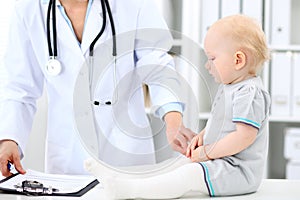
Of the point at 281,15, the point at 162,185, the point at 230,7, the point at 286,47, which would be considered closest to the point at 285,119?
the point at 286,47

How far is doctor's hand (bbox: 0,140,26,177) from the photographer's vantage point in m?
1.33

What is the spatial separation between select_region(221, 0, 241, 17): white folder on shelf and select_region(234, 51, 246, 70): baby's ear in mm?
1653

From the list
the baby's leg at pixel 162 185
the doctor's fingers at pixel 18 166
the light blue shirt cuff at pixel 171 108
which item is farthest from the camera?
the doctor's fingers at pixel 18 166

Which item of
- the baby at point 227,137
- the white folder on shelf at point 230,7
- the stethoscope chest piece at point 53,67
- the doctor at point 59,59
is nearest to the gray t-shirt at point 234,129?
the baby at point 227,137

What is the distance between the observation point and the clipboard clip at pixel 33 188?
111 cm

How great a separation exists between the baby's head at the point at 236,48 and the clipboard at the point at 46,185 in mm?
367

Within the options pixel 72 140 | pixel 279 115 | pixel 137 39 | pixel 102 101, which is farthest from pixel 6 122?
pixel 279 115

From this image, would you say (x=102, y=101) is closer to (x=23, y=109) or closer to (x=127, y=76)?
(x=127, y=76)

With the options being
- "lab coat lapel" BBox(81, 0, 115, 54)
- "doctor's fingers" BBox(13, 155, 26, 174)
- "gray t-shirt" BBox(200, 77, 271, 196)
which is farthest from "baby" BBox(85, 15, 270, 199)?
"lab coat lapel" BBox(81, 0, 115, 54)

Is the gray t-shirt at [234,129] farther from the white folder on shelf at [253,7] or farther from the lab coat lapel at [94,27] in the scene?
the white folder on shelf at [253,7]

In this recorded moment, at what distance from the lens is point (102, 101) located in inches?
50.4

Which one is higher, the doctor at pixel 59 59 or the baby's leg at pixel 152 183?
the doctor at pixel 59 59

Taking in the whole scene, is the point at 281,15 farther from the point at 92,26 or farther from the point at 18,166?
the point at 18,166

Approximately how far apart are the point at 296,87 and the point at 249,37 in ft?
5.70
